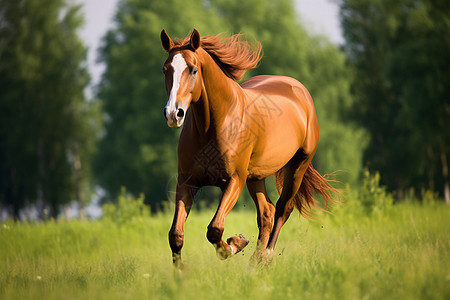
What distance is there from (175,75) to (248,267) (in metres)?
2.12

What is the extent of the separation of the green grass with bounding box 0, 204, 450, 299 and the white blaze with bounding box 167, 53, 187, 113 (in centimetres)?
143

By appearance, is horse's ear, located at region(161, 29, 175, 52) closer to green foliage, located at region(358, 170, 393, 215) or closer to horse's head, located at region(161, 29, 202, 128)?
horse's head, located at region(161, 29, 202, 128)

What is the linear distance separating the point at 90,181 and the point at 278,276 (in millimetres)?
28067

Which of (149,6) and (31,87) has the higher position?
(149,6)

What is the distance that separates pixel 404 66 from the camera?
18.2 m

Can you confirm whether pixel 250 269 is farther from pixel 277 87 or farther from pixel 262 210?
pixel 277 87

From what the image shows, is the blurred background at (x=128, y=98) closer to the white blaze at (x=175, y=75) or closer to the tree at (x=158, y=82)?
the tree at (x=158, y=82)

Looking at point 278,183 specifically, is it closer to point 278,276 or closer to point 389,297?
point 278,276

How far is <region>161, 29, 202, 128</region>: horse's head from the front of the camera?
4512 millimetres

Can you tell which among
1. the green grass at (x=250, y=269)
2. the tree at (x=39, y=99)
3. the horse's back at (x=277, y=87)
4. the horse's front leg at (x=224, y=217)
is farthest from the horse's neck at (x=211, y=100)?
the tree at (x=39, y=99)

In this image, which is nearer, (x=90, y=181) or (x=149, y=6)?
(x=149, y=6)

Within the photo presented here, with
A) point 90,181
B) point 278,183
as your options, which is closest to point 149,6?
point 90,181

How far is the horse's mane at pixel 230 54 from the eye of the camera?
558 cm

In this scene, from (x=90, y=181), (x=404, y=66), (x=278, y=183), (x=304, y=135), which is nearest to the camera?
(x=304, y=135)
